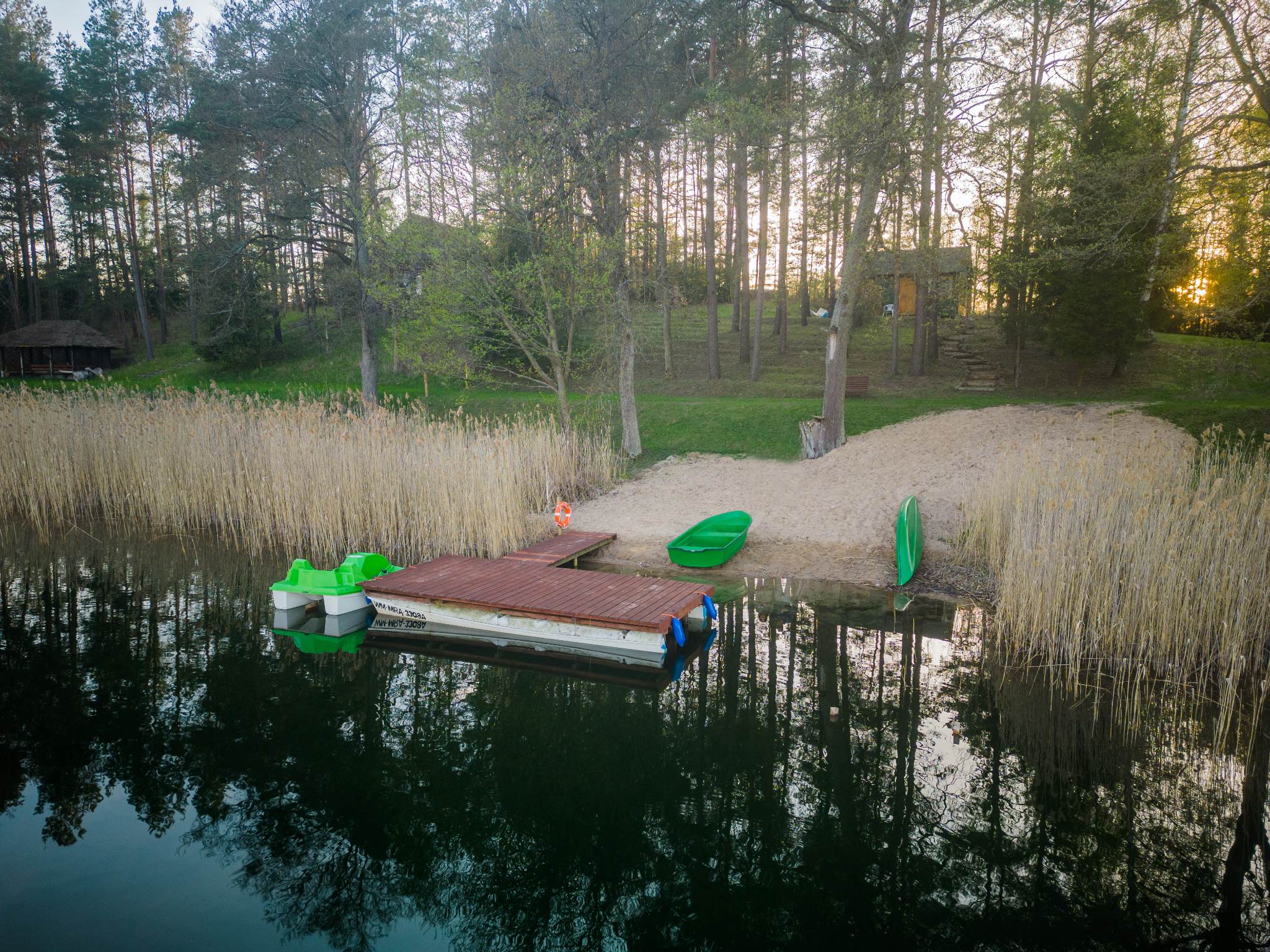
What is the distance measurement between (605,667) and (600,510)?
4510 mm

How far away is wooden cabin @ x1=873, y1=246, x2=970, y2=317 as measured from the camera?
1224cm

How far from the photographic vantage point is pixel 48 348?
25672 mm

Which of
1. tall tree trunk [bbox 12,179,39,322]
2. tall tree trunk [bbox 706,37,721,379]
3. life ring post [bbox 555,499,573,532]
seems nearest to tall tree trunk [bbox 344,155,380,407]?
life ring post [bbox 555,499,573,532]

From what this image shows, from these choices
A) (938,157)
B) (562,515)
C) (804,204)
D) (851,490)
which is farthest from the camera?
(804,204)

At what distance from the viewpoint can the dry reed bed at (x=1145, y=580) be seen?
16.2ft

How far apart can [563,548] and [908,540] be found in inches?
138

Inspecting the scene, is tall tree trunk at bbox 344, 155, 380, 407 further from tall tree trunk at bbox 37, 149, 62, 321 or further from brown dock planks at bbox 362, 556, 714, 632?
tall tree trunk at bbox 37, 149, 62, 321

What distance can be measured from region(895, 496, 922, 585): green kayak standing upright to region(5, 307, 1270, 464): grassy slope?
435 centimetres

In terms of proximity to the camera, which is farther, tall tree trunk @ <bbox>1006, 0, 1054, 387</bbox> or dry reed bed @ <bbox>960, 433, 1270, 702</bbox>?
tall tree trunk @ <bbox>1006, 0, 1054, 387</bbox>

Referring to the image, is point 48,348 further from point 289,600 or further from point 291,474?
point 289,600

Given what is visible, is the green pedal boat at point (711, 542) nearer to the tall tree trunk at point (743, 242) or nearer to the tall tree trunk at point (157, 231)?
the tall tree trunk at point (743, 242)

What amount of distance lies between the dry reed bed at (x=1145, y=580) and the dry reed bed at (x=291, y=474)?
501 centimetres

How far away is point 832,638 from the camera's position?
6043 mm

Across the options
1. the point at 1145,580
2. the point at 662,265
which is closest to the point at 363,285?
the point at 662,265
